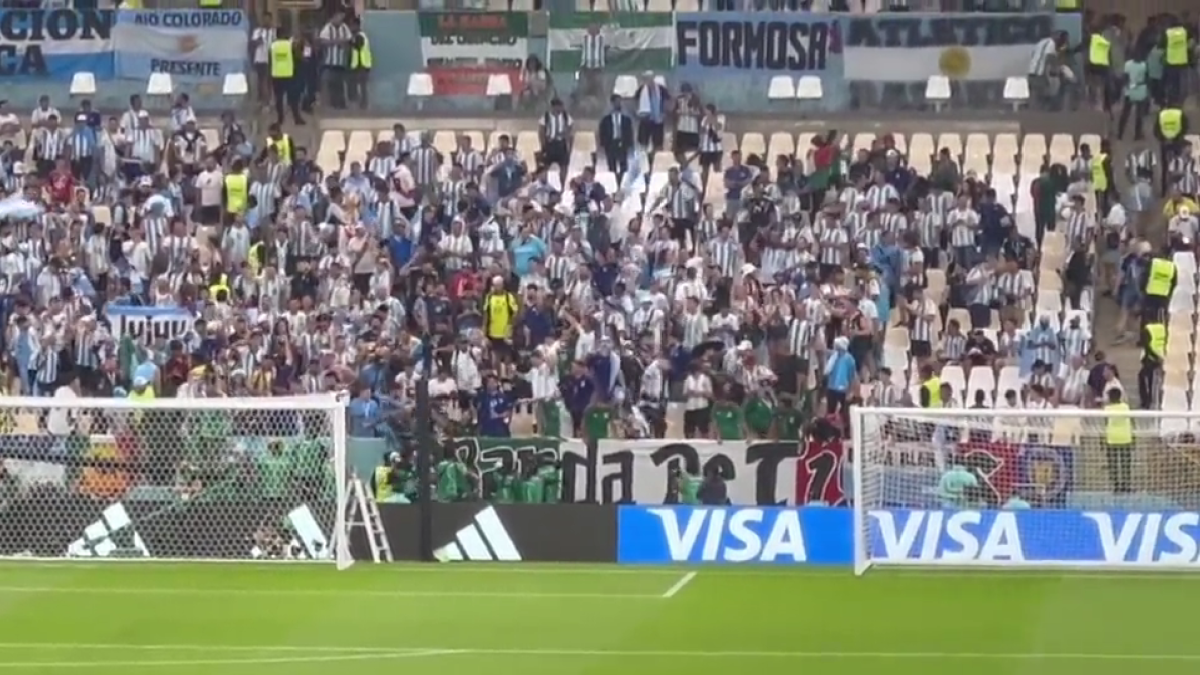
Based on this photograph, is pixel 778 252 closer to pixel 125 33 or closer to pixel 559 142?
pixel 559 142

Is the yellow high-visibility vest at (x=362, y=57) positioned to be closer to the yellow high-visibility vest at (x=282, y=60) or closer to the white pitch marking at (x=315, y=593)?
the yellow high-visibility vest at (x=282, y=60)

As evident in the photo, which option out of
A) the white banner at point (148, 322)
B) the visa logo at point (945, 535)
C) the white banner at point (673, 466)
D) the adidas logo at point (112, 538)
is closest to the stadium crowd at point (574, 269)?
the white banner at point (148, 322)

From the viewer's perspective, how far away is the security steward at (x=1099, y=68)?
98.2 feet

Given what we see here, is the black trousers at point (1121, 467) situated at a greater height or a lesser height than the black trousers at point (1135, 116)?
lesser

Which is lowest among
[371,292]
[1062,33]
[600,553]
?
[600,553]

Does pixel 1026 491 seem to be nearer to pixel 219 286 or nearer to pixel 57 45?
Result: pixel 219 286

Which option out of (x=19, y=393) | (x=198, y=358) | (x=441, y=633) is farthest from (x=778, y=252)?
(x=441, y=633)

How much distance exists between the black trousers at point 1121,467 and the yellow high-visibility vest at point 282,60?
15376 mm

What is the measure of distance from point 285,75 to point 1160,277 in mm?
11823

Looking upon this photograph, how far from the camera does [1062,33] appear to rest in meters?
30.0

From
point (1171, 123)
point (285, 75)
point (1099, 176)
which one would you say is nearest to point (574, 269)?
point (1099, 176)

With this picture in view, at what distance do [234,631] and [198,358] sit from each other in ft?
33.4

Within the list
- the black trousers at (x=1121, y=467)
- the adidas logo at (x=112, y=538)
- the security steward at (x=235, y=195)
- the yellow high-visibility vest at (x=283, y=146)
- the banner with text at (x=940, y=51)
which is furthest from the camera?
the banner with text at (x=940, y=51)

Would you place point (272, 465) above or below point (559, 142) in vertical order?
below
